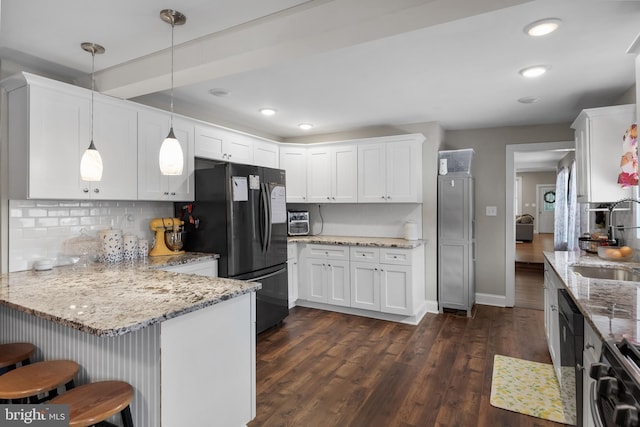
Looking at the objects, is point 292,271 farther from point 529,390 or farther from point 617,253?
point 617,253

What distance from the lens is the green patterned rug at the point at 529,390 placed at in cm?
224

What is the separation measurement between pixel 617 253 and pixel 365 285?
7.69ft

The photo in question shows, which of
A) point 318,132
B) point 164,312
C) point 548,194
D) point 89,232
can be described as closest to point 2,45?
point 89,232

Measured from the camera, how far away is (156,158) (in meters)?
3.16

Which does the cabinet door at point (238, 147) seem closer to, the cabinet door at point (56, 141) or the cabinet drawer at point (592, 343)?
the cabinet door at point (56, 141)

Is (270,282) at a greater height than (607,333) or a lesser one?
lesser

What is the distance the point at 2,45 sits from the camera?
7.45 ft

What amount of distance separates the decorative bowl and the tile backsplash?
403 cm

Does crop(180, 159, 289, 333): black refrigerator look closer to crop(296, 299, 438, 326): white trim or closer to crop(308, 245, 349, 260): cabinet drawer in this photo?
crop(308, 245, 349, 260): cabinet drawer

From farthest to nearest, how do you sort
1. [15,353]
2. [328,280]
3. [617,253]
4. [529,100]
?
[328,280] → [529,100] → [617,253] → [15,353]

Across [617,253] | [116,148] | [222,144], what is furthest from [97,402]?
[617,253]

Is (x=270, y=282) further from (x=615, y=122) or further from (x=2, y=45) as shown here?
(x=615, y=122)

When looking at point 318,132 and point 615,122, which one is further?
point 318,132

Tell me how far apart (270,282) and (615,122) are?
336 centimetres
